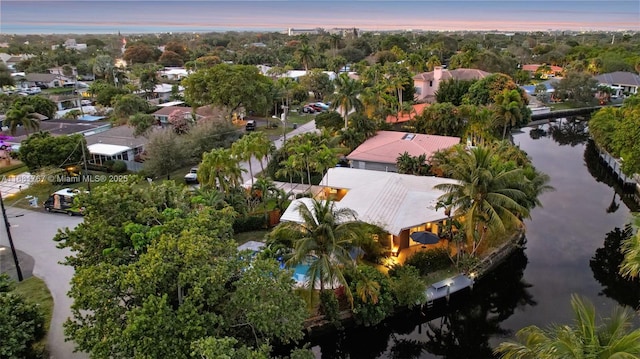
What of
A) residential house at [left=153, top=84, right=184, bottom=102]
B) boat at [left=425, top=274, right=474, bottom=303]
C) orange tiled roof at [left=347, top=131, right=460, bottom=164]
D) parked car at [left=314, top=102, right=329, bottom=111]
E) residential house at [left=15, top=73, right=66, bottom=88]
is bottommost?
boat at [left=425, top=274, right=474, bottom=303]

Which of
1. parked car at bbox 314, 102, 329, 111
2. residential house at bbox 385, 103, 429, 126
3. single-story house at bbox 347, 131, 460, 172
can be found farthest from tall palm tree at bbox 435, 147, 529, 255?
parked car at bbox 314, 102, 329, 111

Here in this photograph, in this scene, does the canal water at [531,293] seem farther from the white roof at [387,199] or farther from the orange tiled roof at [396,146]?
the orange tiled roof at [396,146]

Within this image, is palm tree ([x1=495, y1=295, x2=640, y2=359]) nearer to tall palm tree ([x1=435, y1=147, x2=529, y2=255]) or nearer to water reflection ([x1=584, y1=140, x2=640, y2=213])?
tall palm tree ([x1=435, y1=147, x2=529, y2=255])

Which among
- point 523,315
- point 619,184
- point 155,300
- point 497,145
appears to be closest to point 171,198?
point 155,300

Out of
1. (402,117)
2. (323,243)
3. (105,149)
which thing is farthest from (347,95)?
(323,243)

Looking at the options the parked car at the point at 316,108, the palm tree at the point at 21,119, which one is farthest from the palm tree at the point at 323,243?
the parked car at the point at 316,108
